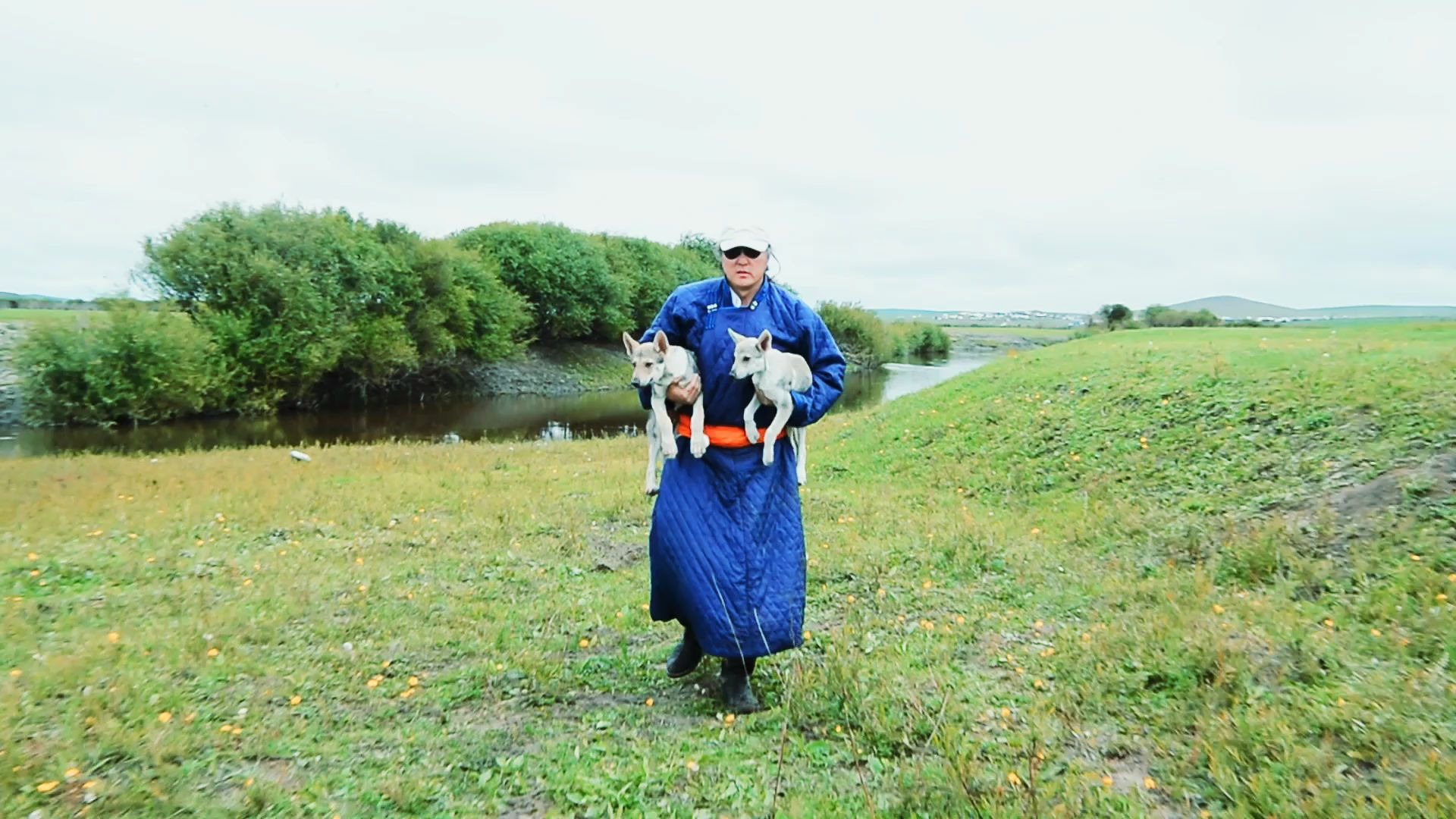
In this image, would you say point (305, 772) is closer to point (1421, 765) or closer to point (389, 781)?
point (389, 781)

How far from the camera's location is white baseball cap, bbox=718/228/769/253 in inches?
175

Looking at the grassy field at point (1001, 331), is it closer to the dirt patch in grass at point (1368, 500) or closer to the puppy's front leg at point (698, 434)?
the dirt patch in grass at point (1368, 500)

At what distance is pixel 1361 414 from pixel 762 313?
25.2 ft

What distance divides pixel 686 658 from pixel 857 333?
6344cm

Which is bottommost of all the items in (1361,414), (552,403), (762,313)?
(552,403)

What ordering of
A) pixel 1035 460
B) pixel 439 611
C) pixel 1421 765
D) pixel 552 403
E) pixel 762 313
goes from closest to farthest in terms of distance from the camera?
pixel 1421 765
pixel 762 313
pixel 439 611
pixel 1035 460
pixel 552 403

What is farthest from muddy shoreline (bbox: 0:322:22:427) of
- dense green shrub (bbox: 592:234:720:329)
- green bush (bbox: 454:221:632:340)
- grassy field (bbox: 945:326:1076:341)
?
grassy field (bbox: 945:326:1076:341)

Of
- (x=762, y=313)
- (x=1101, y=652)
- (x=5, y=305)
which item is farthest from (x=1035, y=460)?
(x=5, y=305)

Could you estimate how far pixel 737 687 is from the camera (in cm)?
463

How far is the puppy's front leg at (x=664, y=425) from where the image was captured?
14.7ft

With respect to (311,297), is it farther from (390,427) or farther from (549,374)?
(549,374)

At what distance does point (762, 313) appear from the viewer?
4703mm

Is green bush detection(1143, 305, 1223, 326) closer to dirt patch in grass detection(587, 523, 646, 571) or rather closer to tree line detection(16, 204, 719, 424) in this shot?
tree line detection(16, 204, 719, 424)

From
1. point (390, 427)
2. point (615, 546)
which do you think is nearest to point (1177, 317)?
point (390, 427)
